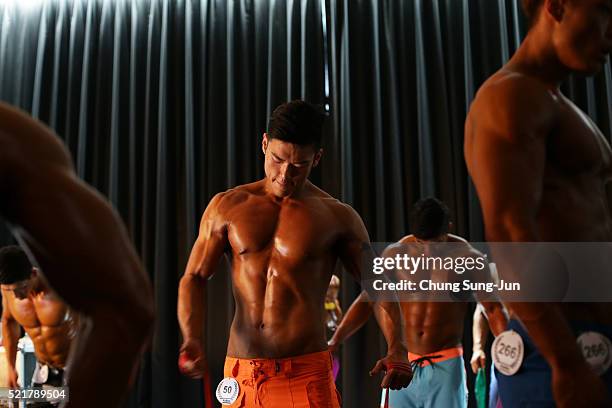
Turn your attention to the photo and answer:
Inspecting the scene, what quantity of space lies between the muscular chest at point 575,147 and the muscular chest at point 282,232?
115 centimetres

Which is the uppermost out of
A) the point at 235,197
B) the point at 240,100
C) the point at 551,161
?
the point at 240,100

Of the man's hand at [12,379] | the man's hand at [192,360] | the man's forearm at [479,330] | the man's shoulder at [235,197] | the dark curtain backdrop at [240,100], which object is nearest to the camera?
the man's hand at [192,360]

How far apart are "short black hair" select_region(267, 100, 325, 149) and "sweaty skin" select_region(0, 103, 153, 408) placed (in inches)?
68.5

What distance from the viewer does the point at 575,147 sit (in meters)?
1.39

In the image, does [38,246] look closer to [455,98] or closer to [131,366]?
[131,366]

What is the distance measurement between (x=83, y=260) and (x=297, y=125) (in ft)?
5.86

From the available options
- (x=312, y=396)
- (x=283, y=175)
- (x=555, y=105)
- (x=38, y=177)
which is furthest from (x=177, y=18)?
(x=38, y=177)

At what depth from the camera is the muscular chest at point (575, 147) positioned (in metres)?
1.38

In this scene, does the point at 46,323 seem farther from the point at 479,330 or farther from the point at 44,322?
the point at 479,330

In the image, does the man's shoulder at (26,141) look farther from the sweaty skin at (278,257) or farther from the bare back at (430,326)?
the bare back at (430,326)

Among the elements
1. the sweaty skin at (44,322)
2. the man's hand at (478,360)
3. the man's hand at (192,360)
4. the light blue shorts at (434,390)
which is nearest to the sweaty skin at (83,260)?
the man's hand at (192,360)

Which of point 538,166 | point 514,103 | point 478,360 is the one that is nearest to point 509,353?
point 538,166

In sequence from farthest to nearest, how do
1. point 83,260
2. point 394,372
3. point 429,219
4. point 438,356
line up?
point 438,356 → point 429,219 → point 394,372 → point 83,260

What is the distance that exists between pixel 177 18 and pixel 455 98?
7.71 feet
